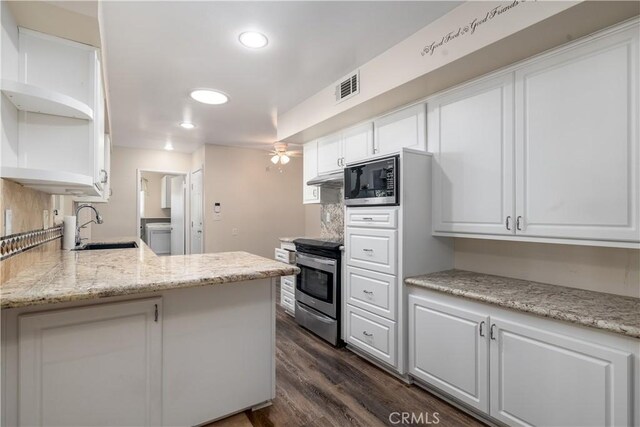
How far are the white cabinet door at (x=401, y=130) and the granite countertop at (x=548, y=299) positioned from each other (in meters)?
1.05

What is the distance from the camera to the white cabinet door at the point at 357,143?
2.97 metres

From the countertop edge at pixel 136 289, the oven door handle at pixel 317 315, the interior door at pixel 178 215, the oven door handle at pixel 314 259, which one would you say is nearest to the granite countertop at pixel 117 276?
the countertop edge at pixel 136 289

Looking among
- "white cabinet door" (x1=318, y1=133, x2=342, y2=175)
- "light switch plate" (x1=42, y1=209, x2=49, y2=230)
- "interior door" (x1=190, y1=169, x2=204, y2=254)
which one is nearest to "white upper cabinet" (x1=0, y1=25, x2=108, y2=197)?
"light switch plate" (x1=42, y1=209, x2=49, y2=230)

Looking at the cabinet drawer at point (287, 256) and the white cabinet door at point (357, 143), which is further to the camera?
the cabinet drawer at point (287, 256)

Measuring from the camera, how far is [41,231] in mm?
2146

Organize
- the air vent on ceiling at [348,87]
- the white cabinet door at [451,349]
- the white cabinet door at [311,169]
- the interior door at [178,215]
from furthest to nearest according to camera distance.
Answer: the interior door at [178,215] < the white cabinet door at [311,169] < the air vent on ceiling at [348,87] < the white cabinet door at [451,349]

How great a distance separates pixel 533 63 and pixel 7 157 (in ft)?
9.19

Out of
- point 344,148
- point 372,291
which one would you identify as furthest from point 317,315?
point 344,148

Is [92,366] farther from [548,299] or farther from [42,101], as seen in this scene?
[548,299]

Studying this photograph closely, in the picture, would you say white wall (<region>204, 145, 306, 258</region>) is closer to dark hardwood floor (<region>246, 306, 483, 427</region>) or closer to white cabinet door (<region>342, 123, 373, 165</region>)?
white cabinet door (<region>342, 123, 373, 165</region>)

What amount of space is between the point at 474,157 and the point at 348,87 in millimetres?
1231

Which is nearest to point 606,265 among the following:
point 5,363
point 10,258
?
point 5,363

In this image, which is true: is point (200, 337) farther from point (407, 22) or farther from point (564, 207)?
point (407, 22)

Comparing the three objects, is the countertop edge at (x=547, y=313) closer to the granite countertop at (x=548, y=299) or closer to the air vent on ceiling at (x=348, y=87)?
the granite countertop at (x=548, y=299)
